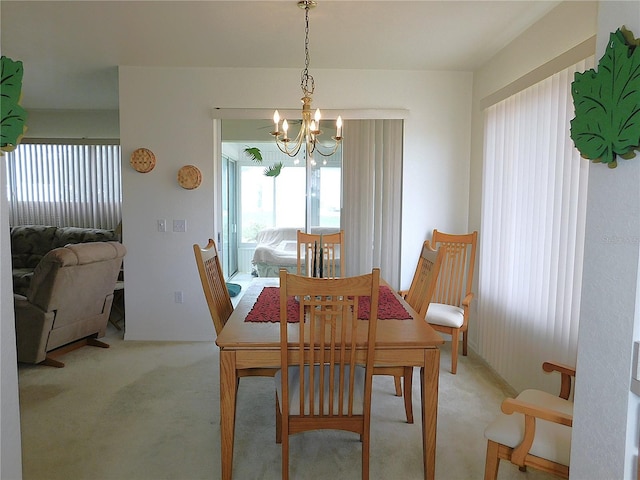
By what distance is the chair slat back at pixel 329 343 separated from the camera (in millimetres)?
1564

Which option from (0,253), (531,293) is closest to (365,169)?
(531,293)

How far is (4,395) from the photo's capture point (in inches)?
44.4

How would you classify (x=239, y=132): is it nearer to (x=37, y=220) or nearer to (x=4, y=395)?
(x=4, y=395)

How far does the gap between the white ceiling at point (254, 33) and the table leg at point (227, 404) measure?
2110 mm

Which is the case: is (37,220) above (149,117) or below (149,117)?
below

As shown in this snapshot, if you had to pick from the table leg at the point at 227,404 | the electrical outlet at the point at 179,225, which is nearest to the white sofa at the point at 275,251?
the electrical outlet at the point at 179,225

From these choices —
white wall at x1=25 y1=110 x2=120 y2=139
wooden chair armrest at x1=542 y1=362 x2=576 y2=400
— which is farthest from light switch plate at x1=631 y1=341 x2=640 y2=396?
white wall at x1=25 y1=110 x2=120 y2=139

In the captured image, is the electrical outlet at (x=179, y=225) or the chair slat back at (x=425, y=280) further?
the electrical outlet at (x=179, y=225)

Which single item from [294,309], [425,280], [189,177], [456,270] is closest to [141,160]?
[189,177]

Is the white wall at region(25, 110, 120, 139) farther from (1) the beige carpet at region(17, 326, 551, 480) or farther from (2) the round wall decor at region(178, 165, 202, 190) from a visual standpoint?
(1) the beige carpet at region(17, 326, 551, 480)

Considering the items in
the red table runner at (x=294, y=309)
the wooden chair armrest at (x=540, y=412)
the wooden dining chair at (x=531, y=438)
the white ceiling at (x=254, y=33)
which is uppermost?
the white ceiling at (x=254, y=33)

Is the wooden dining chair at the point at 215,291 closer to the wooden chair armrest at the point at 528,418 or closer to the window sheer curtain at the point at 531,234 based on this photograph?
the wooden chair armrest at the point at 528,418

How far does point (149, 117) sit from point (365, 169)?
2.08 m

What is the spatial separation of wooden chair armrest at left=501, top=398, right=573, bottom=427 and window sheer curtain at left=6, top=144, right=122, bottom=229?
540 cm
